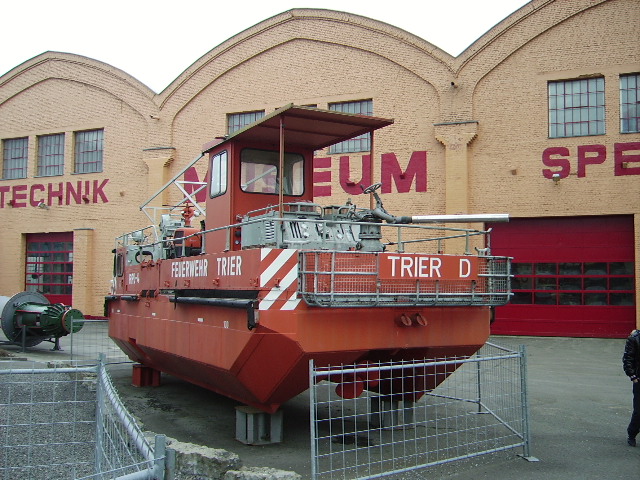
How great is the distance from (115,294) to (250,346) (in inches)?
251

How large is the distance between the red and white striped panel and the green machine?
35.5 ft

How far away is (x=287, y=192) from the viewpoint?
29.9 feet

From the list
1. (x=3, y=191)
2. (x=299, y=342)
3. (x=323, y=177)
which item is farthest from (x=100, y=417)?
(x=3, y=191)

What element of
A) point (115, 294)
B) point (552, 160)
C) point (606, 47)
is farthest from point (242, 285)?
point (606, 47)

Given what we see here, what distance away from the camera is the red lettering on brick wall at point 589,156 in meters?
17.7

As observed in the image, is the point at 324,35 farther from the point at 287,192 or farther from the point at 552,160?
the point at 287,192

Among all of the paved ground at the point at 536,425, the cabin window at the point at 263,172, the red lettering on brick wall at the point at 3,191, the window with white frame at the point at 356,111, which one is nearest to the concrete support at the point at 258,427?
the paved ground at the point at 536,425

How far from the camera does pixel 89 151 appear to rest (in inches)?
985

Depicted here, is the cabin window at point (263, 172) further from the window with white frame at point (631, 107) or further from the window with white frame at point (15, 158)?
the window with white frame at point (15, 158)

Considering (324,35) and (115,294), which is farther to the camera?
(324,35)

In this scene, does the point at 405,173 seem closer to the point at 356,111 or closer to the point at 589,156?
the point at 356,111

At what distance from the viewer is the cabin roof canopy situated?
7456 mm

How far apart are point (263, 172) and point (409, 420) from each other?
368 cm

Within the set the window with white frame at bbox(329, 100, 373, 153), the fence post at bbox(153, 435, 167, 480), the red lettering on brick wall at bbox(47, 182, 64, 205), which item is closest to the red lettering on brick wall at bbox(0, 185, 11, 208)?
the red lettering on brick wall at bbox(47, 182, 64, 205)
